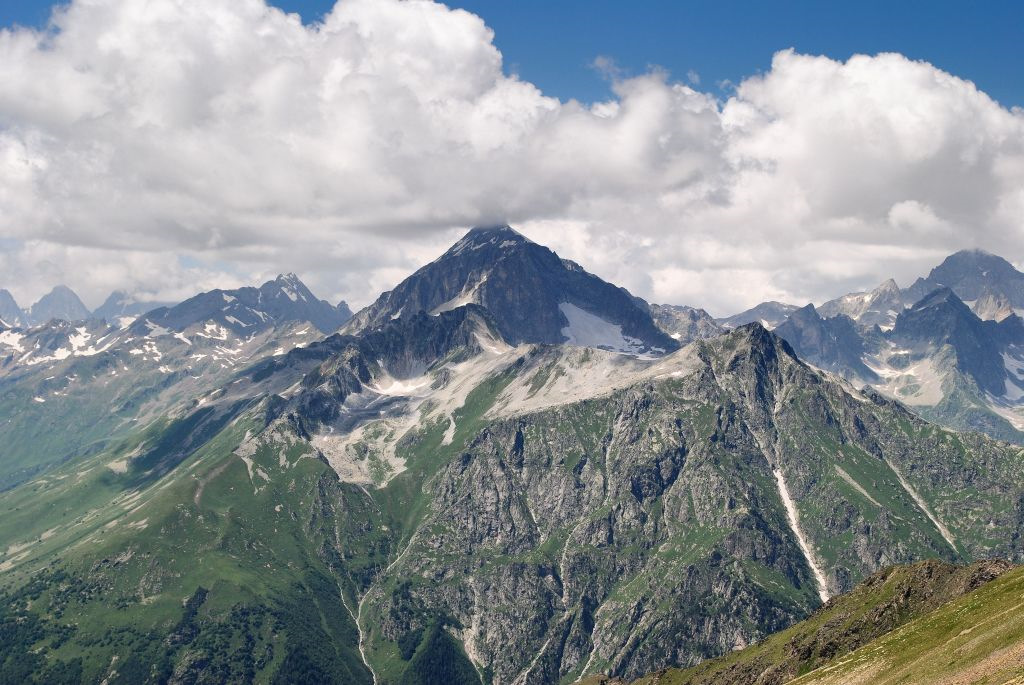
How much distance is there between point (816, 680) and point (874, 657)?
13.9 metres

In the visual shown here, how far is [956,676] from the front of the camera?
140m

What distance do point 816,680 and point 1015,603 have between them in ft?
164

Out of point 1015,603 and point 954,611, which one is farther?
point 954,611

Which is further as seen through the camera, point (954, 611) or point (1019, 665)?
point (954, 611)

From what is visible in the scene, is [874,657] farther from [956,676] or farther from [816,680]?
[956,676]

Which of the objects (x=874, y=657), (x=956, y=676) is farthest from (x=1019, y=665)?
(x=874, y=657)

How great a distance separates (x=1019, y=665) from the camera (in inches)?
5037

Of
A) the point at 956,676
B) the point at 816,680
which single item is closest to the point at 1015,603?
the point at 956,676

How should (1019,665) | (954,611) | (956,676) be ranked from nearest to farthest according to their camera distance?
(1019,665)
(956,676)
(954,611)

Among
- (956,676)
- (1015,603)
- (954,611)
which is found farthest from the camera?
(954,611)

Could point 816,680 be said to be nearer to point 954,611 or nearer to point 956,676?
point 954,611

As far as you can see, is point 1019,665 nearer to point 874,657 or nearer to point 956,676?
point 956,676

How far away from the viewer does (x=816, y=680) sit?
7667 inches

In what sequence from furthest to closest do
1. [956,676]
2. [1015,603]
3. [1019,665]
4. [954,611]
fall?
[954,611] → [1015,603] → [956,676] → [1019,665]
